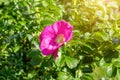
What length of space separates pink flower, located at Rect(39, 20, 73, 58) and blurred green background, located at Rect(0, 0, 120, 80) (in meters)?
0.04

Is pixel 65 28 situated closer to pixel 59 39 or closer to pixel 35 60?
pixel 59 39

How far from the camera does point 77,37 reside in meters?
2.04

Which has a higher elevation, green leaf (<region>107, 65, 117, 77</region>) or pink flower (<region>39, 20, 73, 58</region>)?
pink flower (<region>39, 20, 73, 58</region>)

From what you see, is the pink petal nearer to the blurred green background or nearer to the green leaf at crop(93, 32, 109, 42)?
the blurred green background

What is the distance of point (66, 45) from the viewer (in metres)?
1.85

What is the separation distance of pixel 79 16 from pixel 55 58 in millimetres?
691

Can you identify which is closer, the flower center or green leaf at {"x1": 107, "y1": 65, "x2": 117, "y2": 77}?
the flower center

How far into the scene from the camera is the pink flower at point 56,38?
68.5 inches

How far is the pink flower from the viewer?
5.71 feet

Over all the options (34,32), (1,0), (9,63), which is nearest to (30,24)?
(34,32)

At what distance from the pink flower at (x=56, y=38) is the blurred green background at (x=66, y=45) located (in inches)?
1.7

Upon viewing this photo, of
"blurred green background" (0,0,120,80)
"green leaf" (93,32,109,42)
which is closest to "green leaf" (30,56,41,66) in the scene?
"blurred green background" (0,0,120,80)

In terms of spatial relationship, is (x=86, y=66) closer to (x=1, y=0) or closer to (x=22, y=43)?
(x=22, y=43)

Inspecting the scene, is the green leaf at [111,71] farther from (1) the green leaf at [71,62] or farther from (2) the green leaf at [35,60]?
(2) the green leaf at [35,60]
